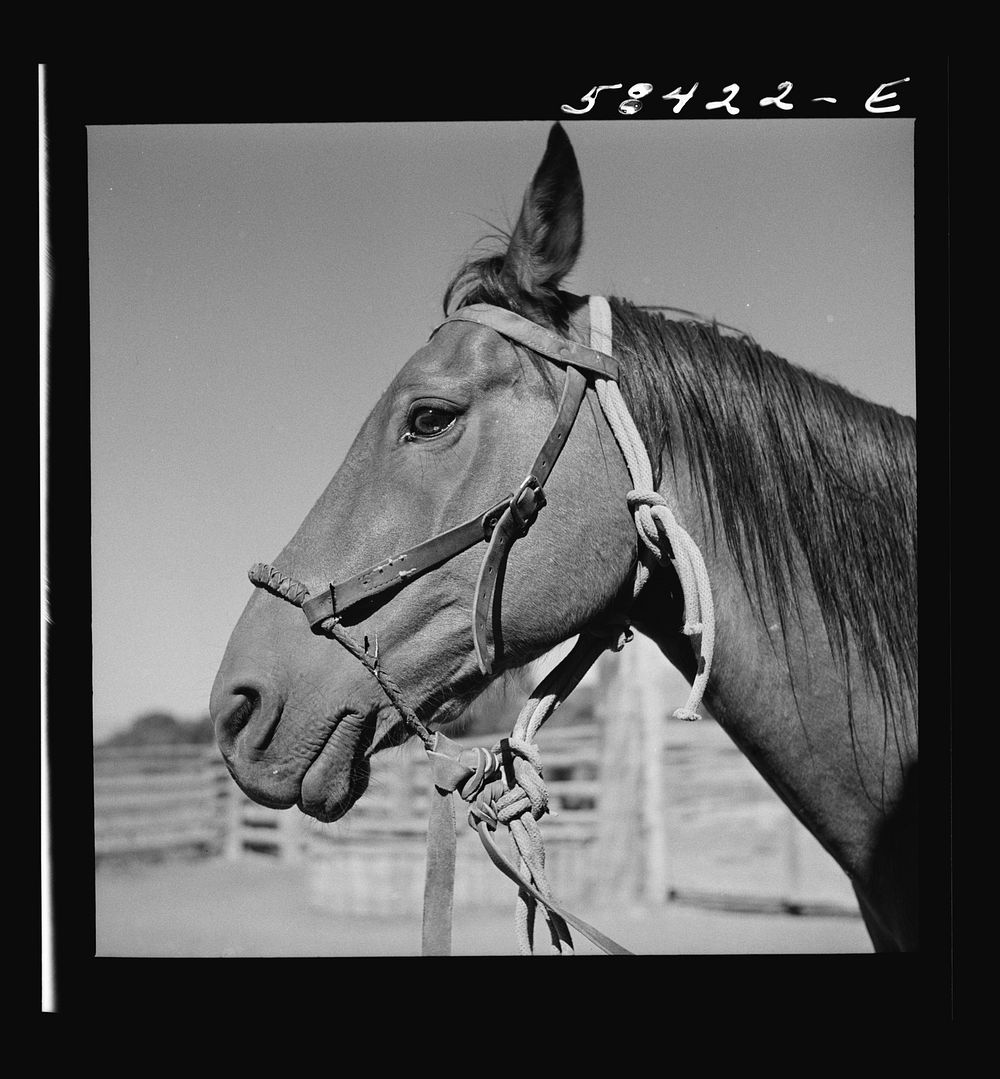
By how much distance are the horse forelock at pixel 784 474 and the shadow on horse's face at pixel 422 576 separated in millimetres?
156

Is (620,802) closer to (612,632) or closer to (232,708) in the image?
(612,632)

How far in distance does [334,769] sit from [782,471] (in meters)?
0.95

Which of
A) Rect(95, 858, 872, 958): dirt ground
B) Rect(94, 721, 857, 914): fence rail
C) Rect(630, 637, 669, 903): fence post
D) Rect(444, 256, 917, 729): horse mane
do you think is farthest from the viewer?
Rect(630, 637, 669, 903): fence post

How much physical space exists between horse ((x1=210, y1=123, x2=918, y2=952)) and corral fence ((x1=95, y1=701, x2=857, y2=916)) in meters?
4.93

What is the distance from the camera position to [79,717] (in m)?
2.18

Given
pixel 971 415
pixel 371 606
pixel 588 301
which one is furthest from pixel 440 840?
pixel 971 415

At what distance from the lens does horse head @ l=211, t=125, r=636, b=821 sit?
158 centimetres

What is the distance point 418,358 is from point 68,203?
45.2 inches

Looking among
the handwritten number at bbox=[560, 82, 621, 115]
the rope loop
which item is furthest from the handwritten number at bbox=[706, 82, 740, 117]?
the rope loop

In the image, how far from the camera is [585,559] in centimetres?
161

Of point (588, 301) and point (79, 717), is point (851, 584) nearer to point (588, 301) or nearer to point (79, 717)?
point (588, 301)

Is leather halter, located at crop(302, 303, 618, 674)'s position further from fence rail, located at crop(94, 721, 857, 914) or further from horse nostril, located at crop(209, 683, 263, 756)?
fence rail, located at crop(94, 721, 857, 914)

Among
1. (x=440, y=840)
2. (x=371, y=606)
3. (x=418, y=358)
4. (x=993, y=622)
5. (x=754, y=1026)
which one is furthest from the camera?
(x=754, y=1026)

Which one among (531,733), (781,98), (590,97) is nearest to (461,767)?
(531,733)
